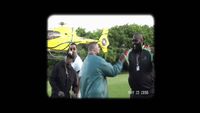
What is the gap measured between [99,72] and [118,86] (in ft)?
0.80

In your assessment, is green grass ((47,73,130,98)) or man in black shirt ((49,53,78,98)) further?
man in black shirt ((49,53,78,98))

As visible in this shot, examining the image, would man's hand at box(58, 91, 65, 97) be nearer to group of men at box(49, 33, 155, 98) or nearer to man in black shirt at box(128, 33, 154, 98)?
group of men at box(49, 33, 155, 98)

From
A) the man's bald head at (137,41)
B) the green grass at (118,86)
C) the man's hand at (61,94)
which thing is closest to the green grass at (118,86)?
the green grass at (118,86)

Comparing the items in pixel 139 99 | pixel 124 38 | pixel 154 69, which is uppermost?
pixel 124 38

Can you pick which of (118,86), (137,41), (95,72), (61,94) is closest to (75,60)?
(95,72)

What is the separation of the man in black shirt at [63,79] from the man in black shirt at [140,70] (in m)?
0.53

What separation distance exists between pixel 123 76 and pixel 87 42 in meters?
0.46

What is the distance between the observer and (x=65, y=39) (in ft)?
13.7

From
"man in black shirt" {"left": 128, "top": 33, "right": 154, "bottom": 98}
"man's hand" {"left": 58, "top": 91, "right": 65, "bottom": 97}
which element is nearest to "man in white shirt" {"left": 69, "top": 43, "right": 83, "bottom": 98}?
"man's hand" {"left": 58, "top": 91, "right": 65, "bottom": 97}

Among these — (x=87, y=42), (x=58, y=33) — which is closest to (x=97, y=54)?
(x=87, y=42)

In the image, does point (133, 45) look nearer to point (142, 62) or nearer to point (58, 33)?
point (142, 62)

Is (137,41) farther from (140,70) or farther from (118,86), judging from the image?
(118,86)

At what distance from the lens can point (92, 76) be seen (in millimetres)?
4176

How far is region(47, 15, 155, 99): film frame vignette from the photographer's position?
4.11m
